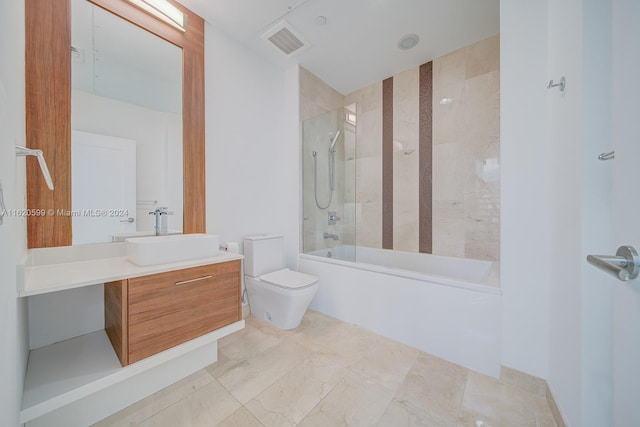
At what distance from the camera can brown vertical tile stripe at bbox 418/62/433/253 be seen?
248 cm

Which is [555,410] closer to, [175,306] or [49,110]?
[175,306]

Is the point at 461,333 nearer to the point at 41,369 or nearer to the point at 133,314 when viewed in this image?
the point at 133,314

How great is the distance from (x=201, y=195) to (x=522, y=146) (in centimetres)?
222

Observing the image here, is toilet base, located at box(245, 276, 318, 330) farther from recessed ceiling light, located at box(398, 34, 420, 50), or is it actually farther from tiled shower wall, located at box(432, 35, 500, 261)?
recessed ceiling light, located at box(398, 34, 420, 50)

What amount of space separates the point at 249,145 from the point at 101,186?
118 centimetres

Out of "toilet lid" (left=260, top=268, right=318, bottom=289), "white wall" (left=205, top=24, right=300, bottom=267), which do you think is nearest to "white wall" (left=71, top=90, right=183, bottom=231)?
"white wall" (left=205, top=24, right=300, bottom=267)

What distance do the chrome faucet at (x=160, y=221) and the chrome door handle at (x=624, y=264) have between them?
2100mm

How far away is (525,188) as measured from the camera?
133 cm

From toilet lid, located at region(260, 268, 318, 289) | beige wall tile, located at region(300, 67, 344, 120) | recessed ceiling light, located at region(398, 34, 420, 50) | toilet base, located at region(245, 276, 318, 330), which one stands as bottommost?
toilet base, located at region(245, 276, 318, 330)

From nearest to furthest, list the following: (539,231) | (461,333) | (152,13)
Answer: (539,231) < (461,333) < (152,13)

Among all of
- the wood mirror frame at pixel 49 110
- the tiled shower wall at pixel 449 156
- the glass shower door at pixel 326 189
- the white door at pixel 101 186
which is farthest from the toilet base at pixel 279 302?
the tiled shower wall at pixel 449 156

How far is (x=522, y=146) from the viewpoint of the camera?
4.40 ft

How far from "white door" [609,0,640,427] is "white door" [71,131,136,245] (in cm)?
219

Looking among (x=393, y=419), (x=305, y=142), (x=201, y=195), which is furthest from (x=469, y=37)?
(x=393, y=419)
